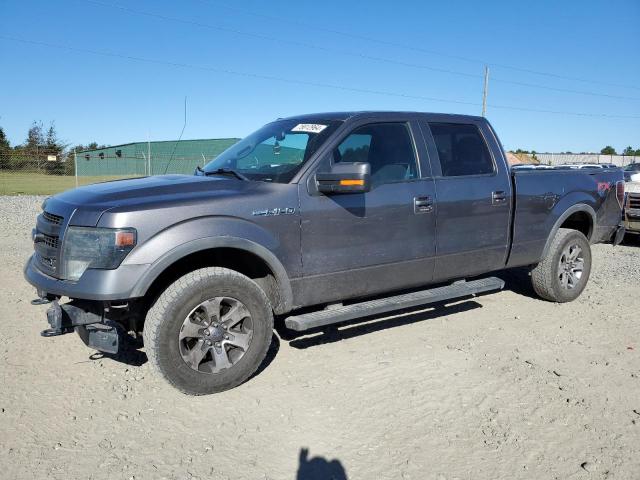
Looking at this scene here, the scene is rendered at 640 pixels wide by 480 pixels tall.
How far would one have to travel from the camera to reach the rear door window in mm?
5004

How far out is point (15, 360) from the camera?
14.0 feet

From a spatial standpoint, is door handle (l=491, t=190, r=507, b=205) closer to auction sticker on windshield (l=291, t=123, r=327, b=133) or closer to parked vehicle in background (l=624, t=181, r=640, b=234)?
auction sticker on windshield (l=291, t=123, r=327, b=133)

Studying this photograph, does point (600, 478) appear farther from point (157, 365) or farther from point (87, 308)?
point (87, 308)

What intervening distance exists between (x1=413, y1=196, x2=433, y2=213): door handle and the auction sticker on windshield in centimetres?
100

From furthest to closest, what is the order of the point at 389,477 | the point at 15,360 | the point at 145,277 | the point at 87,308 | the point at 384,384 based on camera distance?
the point at 15,360
the point at 384,384
the point at 87,308
the point at 145,277
the point at 389,477

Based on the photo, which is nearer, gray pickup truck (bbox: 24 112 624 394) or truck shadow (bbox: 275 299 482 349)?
gray pickup truck (bbox: 24 112 624 394)

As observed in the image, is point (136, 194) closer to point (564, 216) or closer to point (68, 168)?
point (564, 216)

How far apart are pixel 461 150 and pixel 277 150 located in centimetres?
183

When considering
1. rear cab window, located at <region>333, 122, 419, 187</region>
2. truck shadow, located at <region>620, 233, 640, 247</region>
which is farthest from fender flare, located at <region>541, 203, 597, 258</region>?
truck shadow, located at <region>620, 233, 640, 247</region>

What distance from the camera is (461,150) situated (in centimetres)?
520

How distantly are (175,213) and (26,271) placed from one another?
140cm

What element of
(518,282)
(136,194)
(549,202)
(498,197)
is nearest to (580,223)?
(549,202)

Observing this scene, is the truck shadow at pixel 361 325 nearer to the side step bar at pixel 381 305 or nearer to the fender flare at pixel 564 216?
the side step bar at pixel 381 305

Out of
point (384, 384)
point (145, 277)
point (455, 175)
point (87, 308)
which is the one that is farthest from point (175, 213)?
point (455, 175)
